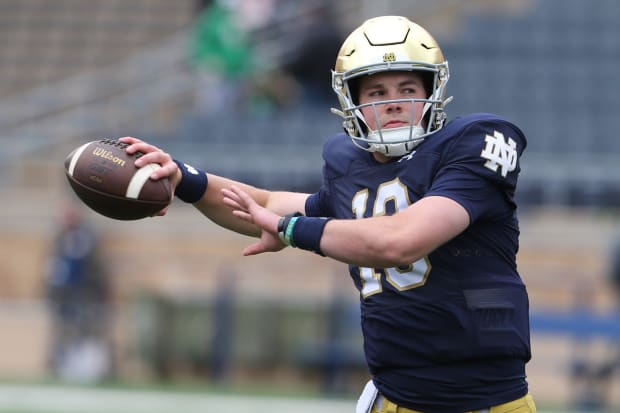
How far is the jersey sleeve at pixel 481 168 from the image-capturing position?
143 inches

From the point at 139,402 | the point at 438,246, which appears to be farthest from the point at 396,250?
the point at 139,402

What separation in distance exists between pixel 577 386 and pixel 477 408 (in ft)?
20.3

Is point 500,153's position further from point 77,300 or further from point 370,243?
point 77,300

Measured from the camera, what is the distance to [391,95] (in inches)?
150

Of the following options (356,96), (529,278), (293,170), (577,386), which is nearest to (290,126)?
(293,170)

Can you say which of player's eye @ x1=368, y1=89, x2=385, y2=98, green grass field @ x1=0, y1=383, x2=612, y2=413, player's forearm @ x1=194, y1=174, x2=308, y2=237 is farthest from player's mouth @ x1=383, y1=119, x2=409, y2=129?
green grass field @ x1=0, y1=383, x2=612, y2=413

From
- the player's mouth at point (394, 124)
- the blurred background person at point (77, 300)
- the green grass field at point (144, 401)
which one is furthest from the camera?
the blurred background person at point (77, 300)

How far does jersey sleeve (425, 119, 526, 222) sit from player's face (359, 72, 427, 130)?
17cm

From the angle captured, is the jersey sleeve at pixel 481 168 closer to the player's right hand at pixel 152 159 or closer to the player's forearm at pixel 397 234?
the player's forearm at pixel 397 234

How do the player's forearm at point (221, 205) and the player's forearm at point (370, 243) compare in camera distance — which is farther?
the player's forearm at point (221, 205)

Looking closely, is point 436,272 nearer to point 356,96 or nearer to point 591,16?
point 356,96

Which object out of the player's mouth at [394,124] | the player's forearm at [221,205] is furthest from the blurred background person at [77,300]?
the player's mouth at [394,124]

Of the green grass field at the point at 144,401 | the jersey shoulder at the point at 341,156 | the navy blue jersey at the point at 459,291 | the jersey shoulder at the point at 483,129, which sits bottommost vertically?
the green grass field at the point at 144,401

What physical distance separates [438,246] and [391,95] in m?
0.53
